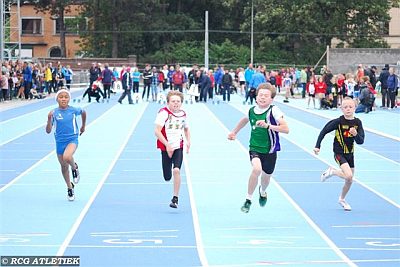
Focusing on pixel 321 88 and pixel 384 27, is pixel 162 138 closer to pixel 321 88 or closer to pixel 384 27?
pixel 321 88

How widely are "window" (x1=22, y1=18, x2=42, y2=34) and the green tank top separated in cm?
9253

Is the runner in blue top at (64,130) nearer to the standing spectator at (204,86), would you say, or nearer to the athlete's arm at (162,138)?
the athlete's arm at (162,138)

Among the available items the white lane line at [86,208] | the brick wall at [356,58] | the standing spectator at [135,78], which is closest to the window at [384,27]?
the brick wall at [356,58]

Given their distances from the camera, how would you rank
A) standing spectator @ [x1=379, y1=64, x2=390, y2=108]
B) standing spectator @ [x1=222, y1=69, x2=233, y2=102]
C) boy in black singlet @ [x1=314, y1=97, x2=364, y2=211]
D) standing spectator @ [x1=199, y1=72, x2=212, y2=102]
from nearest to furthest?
boy in black singlet @ [x1=314, y1=97, x2=364, y2=211], standing spectator @ [x1=379, y1=64, x2=390, y2=108], standing spectator @ [x1=199, y1=72, x2=212, y2=102], standing spectator @ [x1=222, y1=69, x2=233, y2=102]

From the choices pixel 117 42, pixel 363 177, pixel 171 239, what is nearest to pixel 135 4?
pixel 117 42

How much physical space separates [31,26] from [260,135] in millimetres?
93222

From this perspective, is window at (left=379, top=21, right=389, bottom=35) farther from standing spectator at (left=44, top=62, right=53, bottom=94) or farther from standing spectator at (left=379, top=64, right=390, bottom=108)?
standing spectator at (left=379, top=64, right=390, bottom=108)

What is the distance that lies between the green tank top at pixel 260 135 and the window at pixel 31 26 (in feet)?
304

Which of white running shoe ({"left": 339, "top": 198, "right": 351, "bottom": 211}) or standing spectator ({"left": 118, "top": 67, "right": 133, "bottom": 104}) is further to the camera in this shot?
standing spectator ({"left": 118, "top": 67, "right": 133, "bottom": 104})

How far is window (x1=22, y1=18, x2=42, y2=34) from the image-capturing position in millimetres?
102938

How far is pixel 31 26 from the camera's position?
103312 mm

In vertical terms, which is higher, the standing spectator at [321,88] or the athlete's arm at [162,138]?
the athlete's arm at [162,138]

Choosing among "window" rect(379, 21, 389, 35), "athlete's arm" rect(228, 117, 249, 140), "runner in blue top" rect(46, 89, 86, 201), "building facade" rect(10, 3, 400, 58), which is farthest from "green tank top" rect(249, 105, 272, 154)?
"building facade" rect(10, 3, 400, 58)

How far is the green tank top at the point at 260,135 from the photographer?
41.1 feet
